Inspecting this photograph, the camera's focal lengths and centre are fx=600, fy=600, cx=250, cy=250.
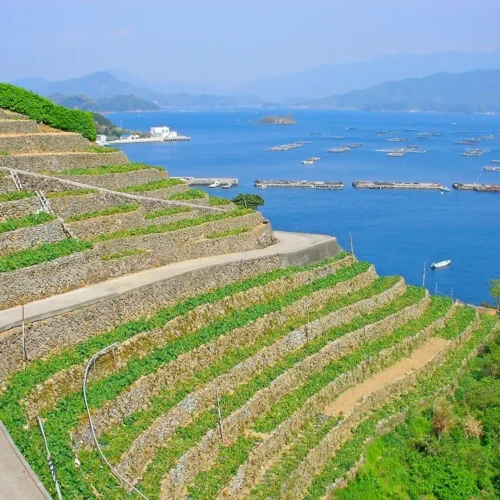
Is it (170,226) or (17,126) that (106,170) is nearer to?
(17,126)

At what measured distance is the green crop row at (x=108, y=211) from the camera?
2281cm

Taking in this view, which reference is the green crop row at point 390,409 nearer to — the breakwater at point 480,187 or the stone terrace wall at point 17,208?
the stone terrace wall at point 17,208

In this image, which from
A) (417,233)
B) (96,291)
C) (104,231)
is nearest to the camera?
(96,291)

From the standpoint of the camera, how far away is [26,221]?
20.4 meters

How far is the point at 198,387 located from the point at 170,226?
28.1 ft

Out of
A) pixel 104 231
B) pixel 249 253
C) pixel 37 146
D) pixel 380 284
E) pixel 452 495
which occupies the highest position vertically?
pixel 37 146

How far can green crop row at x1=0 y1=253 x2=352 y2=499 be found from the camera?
1226 cm

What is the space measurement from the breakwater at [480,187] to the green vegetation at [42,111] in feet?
207

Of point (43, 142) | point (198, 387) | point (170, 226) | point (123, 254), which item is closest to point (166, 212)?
point (170, 226)

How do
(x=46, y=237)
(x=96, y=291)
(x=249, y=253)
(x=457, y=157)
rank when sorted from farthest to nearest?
1. (x=457, y=157)
2. (x=249, y=253)
3. (x=46, y=237)
4. (x=96, y=291)

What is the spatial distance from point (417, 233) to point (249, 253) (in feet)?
120

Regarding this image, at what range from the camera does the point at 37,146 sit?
28.0 m

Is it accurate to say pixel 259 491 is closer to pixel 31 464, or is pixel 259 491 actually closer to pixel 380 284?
pixel 31 464

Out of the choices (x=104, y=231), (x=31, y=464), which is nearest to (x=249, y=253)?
(x=104, y=231)
